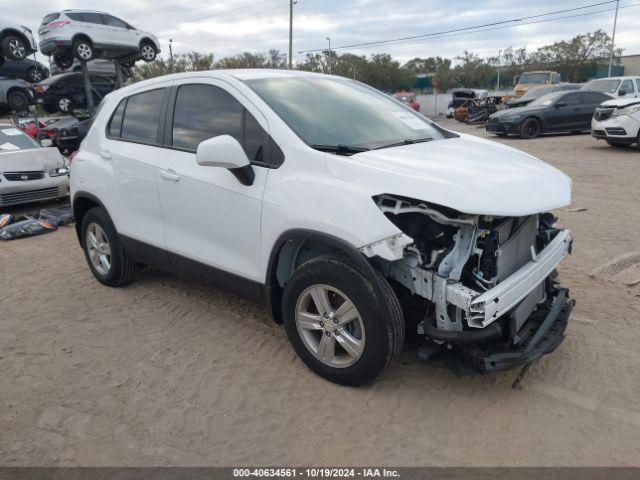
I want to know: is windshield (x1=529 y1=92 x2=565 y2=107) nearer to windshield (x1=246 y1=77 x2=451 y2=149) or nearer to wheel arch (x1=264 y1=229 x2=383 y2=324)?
windshield (x1=246 y1=77 x2=451 y2=149)

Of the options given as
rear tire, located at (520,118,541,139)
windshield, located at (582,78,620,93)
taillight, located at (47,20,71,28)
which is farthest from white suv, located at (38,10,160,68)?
windshield, located at (582,78,620,93)

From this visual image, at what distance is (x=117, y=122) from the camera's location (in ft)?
15.4

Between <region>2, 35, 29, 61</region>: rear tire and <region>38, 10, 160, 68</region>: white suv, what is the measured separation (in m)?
0.76

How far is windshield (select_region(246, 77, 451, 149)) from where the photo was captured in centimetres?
339

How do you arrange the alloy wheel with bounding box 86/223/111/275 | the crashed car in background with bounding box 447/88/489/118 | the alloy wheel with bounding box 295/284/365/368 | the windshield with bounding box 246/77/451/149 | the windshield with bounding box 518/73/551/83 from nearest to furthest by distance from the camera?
the alloy wheel with bounding box 295/284/365/368 < the windshield with bounding box 246/77/451/149 < the alloy wheel with bounding box 86/223/111/275 < the windshield with bounding box 518/73/551/83 < the crashed car in background with bounding box 447/88/489/118

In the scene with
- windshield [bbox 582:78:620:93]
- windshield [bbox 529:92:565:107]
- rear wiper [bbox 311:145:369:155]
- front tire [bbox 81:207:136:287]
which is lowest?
front tire [bbox 81:207:136:287]

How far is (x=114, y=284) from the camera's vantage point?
5035 millimetres

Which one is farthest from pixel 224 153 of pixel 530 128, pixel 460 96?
pixel 460 96

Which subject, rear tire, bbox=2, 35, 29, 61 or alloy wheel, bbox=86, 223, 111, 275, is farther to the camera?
rear tire, bbox=2, 35, 29, 61

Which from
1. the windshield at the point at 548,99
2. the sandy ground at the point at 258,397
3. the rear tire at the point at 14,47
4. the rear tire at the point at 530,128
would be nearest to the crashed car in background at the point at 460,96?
the windshield at the point at 548,99

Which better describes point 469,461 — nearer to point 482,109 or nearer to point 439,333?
point 439,333

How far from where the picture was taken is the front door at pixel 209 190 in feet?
11.3

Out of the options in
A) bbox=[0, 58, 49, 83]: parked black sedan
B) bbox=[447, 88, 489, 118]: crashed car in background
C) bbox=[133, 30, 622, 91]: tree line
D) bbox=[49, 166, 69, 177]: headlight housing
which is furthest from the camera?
bbox=[133, 30, 622, 91]: tree line

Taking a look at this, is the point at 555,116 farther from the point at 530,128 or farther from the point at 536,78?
the point at 536,78
